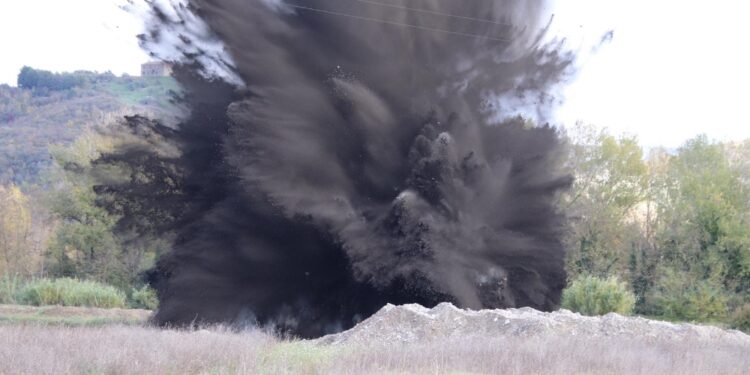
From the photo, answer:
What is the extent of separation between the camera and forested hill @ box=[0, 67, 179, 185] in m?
68.5

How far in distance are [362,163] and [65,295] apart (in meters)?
13.7

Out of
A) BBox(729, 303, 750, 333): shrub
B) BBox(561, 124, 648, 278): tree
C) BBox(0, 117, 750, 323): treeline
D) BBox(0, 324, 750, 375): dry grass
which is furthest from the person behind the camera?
BBox(561, 124, 648, 278): tree

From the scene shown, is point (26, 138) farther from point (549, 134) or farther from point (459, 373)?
point (459, 373)

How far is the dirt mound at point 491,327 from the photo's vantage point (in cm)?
1272

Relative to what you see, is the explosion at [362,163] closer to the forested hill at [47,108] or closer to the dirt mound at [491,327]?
the dirt mound at [491,327]

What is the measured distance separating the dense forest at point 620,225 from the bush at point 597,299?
1947 millimetres

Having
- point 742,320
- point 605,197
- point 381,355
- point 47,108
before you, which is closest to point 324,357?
point 381,355

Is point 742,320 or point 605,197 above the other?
point 605,197

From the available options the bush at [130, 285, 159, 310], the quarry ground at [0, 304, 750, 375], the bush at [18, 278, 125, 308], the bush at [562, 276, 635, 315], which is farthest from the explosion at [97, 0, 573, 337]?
the bush at [130, 285, 159, 310]

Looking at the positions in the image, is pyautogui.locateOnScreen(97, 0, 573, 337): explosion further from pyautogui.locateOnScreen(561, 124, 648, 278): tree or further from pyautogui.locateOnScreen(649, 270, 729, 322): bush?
pyautogui.locateOnScreen(561, 124, 648, 278): tree

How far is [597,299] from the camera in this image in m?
23.4

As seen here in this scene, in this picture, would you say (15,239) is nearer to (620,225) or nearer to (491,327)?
(620,225)

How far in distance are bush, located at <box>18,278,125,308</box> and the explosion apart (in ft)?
23.8

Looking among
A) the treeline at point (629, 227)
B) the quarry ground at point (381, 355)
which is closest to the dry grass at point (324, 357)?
the quarry ground at point (381, 355)
